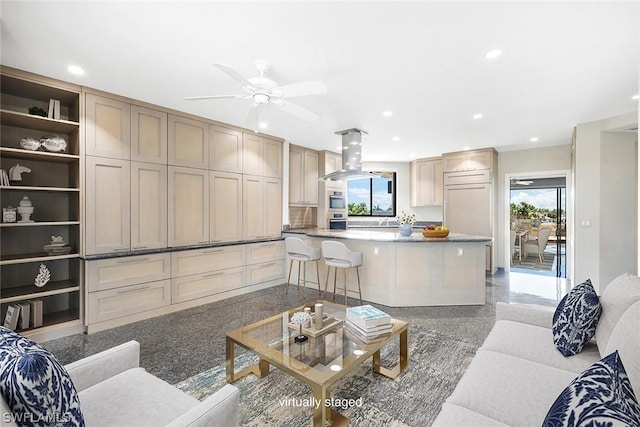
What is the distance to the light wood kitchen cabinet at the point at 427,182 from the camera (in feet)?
22.0

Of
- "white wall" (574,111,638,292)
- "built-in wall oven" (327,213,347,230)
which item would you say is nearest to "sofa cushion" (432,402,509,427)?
"white wall" (574,111,638,292)

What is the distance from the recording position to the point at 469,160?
602 cm

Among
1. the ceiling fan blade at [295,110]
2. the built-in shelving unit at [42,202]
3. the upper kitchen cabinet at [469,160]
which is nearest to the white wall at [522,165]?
the upper kitchen cabinet at [469,160]

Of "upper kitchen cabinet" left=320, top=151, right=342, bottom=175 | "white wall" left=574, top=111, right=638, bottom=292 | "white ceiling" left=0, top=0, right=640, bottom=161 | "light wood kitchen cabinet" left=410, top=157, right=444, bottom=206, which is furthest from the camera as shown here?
"light wood kitchen cabinet" left=410, top=157, right=444, bottom=206

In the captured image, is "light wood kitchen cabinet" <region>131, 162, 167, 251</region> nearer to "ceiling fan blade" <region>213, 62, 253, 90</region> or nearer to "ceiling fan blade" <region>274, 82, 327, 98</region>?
"ceiling fan blade" <region>213, 62, 253, 90</region>

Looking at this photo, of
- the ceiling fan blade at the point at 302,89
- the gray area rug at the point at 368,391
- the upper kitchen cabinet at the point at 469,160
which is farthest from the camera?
the upper kitchen cabinet at the point at 469,160

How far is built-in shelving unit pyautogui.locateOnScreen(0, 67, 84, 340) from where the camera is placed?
2.84 m

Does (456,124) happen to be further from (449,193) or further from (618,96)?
(449,193)

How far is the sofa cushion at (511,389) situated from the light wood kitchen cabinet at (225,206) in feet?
11.9

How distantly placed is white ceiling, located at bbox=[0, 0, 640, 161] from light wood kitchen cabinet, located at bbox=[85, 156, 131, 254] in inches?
33.9

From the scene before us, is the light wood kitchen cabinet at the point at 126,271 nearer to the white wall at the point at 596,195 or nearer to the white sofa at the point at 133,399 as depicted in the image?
the white sofa at the point at 133,399

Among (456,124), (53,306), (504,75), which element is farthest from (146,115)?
(456,124)

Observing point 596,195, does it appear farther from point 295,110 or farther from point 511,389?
point 295,110

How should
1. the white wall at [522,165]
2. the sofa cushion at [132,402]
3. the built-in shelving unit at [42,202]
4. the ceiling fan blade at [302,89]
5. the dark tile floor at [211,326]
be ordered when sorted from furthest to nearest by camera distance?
the white wall at [522,165]
the built-in shelving unit at [42,202]
the dark tile floor at [211,326]
the ceiling fan blade at [302,89]
the sofa cushion at [132,402]
